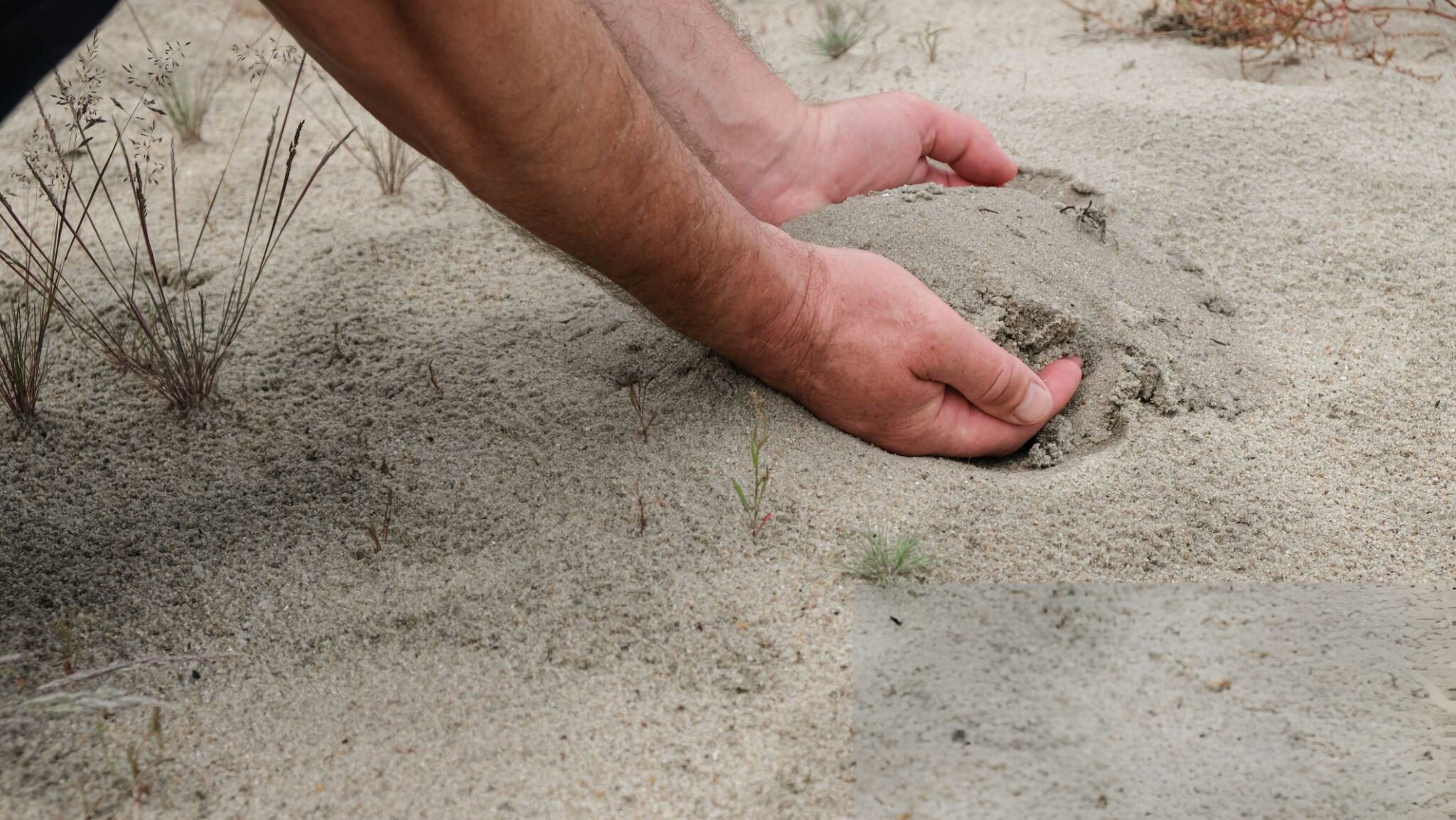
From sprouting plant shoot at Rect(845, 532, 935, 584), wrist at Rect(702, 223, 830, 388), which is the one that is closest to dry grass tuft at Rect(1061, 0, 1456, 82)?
wrist at Rect(702, 223, 830, 388)

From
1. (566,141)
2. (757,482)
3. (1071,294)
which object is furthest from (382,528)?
(1071,294)

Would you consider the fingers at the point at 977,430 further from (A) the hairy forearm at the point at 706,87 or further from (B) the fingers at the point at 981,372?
(A) the hairy forearm at the point at 706,87

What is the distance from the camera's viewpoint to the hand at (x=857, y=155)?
2.61 meters

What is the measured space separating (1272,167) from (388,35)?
2.22 m

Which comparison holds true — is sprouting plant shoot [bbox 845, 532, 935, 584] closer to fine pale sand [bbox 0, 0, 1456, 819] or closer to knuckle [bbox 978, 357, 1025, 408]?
fine pale sand [bbox 0, 0, 1456, 819]

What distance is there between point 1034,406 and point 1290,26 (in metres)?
1.89

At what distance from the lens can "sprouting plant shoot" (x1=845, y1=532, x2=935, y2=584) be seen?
5.43ft

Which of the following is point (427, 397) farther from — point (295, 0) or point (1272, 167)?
point (1272, 167)

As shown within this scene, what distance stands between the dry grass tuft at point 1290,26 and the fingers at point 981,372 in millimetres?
1797

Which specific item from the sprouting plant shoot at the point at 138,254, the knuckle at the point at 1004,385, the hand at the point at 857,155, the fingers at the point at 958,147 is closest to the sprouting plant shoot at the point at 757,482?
the knuckle at the point at 1004,385

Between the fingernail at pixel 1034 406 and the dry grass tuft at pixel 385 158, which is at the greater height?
the dry grass tuft at pixel 385 158

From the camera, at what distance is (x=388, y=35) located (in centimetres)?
141

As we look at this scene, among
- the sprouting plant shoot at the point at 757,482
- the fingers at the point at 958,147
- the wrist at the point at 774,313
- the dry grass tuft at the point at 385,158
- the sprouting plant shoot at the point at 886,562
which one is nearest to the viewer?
the sprouting plant shoot at the point at 886,562

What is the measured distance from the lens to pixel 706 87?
2.58 meters
